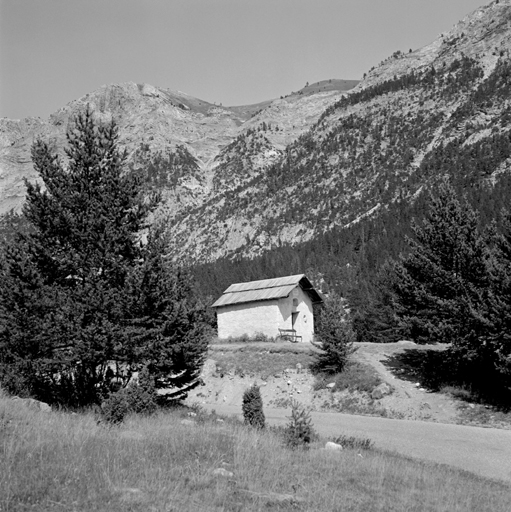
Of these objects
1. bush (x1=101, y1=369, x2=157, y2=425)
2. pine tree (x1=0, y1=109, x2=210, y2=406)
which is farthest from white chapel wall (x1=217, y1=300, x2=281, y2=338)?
bush (x1=101, y1=369, x2=157, y2=425)

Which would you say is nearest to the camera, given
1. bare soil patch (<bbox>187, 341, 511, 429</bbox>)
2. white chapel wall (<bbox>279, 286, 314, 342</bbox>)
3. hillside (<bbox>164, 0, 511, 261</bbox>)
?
bare soil patch (<bbox>187, 341, 511, 429</bbox>)

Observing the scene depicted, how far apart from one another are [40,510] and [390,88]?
451 ft

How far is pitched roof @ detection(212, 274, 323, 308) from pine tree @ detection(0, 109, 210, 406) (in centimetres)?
1954

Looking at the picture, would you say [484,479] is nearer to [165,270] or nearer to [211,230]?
[165,270]

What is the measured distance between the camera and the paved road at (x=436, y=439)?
12680 millimetres

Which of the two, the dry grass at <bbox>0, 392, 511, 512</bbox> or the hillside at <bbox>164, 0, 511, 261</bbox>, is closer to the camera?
the dry grass at <bbox>0, 392, 511, 512</bbox>

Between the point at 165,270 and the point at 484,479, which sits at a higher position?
the point at 165,270

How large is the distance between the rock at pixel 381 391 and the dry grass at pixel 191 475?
37.3 feet

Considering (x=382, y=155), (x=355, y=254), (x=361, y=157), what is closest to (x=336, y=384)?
(x=355, y=254)

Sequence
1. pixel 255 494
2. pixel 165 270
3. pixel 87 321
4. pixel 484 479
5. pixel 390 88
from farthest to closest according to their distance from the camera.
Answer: pixel 390 88, pixel 165 270, pixel 87 321, pixel 484 479, pixel 255 494

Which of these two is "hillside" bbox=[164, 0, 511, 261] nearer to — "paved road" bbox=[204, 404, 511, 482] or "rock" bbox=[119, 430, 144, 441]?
"paved road" bbox=[204, 404, 511, 482]

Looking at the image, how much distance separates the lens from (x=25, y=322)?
16.3 m

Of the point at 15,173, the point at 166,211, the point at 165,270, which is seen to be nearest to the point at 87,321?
the point at 165,270

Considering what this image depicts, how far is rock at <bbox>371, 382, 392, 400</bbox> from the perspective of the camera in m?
22.8
